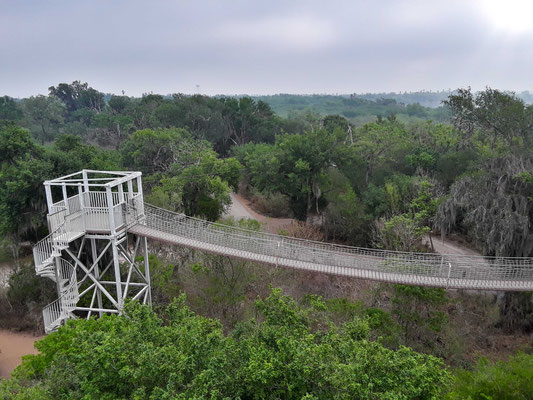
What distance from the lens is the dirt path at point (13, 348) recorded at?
1705 cm

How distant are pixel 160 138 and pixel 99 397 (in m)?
27.7

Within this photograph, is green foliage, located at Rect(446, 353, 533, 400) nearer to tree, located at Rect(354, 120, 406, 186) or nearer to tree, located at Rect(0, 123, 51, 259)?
tree, located at Rect(0, 123, 51, 259)

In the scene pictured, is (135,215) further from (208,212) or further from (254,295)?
(208,212)

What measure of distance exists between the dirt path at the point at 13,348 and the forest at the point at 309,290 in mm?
593

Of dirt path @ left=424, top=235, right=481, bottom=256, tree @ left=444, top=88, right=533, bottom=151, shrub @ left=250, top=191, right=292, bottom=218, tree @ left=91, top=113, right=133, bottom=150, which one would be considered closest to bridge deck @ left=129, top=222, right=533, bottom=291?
tree @ left=444, top=88, right=533, bottom=151

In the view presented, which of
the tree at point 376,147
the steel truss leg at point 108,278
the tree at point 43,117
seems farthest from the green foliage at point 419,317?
the tree at point 43,117

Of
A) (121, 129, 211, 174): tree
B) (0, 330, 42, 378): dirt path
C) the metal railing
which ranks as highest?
(121, 129, 211, 174): tree

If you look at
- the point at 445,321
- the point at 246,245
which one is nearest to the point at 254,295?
the point at 246,245

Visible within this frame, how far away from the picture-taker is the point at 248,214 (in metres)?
34.8

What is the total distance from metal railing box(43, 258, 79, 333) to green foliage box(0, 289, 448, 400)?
6339mm

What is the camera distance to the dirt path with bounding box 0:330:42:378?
1705 cm

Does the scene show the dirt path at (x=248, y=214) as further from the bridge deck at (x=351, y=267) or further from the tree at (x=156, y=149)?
the bridge deck at (x=351, y=267)

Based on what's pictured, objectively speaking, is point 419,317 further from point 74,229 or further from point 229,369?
point 74,229

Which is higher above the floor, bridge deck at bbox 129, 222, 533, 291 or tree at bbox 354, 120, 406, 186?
tree at bbox 354, 120, 406, 186
